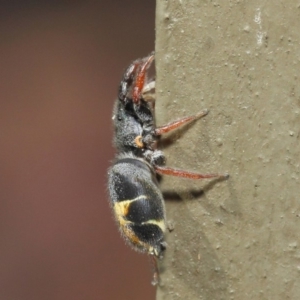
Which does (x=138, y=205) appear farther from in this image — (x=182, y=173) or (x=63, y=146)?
(x=63, y=146)

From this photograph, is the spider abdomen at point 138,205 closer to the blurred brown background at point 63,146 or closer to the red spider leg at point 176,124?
the red spider leg at point 176,124

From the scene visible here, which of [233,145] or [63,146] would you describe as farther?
[63,146]

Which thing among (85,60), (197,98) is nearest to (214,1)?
(197,98)

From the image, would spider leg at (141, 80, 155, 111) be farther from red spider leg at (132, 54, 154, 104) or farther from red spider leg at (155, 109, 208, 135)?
red spider leg at (155, 109, 208, 135)

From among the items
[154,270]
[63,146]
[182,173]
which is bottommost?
[63,146]

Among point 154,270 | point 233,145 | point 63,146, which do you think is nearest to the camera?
point 233,145

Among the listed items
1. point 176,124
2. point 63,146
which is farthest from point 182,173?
point 63,146

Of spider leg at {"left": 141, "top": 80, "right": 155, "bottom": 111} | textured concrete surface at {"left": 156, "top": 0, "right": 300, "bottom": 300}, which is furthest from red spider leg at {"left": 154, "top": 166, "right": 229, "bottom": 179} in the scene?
spider leg at {"left": 141, "top": 80, "right": 155, "bottom": 111}
